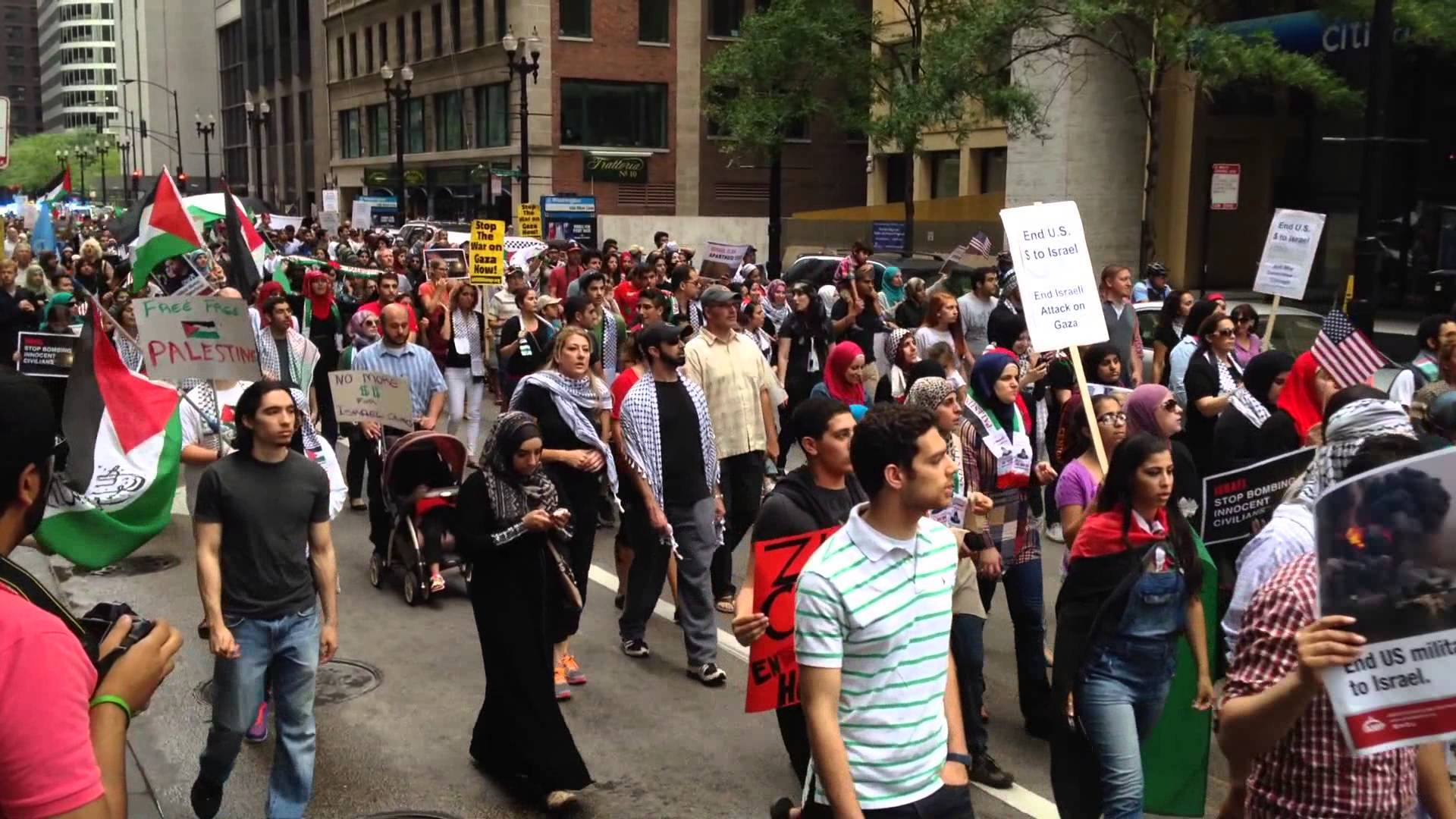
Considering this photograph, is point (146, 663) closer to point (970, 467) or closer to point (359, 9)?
point (970, 467)

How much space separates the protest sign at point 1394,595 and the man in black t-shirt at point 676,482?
5.04 m

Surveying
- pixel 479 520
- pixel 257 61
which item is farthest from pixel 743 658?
pixel 257 61

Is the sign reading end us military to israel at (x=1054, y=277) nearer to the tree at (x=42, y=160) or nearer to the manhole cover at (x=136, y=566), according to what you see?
the manhole cover at (x=136, y=566)

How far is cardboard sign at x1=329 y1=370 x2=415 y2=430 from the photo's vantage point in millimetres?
9789

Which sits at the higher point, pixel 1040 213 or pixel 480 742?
pixel 1040 213

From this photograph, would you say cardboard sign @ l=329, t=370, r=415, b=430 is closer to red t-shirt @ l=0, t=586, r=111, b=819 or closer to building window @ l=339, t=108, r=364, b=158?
red t-shirt @ l=0, t=586, r=111, b=819

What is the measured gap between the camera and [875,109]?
37594mm

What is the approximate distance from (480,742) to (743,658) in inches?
84.0

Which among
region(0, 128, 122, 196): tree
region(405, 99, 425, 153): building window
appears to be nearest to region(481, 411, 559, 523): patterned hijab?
region(405, 99, 425, 153): building window

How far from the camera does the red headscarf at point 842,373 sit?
899 centimetres

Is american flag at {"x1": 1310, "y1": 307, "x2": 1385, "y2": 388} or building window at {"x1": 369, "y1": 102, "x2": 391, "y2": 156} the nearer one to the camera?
american flag at {"x1": 1310, "y1": 307, "x2": 1385, "y2": 388}

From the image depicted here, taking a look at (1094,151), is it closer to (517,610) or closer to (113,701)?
(517,610)

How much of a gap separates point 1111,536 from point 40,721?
3662mm

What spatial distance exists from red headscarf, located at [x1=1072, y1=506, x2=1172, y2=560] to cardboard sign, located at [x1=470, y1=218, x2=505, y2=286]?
11.8 metres
